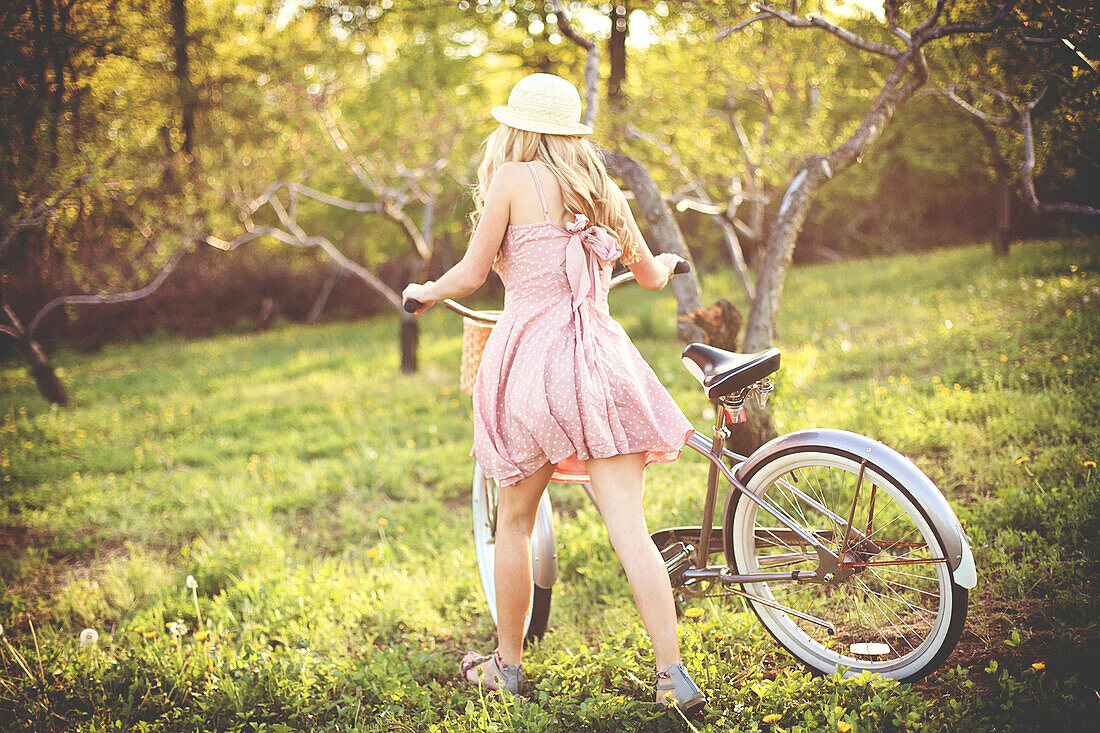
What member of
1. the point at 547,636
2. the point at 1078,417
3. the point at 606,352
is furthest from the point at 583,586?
the point at 1078,417

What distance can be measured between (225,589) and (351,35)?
6.93m

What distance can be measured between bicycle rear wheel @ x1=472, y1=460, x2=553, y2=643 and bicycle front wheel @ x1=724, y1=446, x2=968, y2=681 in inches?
27.3

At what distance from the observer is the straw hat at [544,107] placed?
7.60 ft

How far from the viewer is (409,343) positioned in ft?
28.1

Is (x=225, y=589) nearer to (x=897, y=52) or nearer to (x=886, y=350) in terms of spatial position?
(x=897, y=52)

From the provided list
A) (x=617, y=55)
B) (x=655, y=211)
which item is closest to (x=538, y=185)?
(x=655, y=211)

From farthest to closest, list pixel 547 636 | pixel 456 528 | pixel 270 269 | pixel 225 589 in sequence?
1. pixel 270 269
2. pixel 456 528
3. pixel 225 589
4. pixel 547 636

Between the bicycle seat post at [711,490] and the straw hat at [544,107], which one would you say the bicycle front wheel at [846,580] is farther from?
the straw hat at [544,107]

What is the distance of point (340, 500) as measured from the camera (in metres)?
5.09

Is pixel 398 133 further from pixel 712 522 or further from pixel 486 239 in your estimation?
pixel 712 522

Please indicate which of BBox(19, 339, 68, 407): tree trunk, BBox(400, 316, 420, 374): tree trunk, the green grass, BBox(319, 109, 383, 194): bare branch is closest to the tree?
the green grass

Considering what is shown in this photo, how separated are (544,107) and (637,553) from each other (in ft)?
4.64

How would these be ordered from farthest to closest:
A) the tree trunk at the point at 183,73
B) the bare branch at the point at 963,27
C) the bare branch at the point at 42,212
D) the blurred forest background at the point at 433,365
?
the tree trunk at the point at 183,73 → the bare branch at the point at 42,212 → the bare branch at the point at 963,27 → the blurred forest background at the point at 433,365

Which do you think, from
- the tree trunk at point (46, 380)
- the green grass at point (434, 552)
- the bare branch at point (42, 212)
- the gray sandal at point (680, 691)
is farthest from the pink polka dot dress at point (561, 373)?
the tree trunk at point (46, 380)
